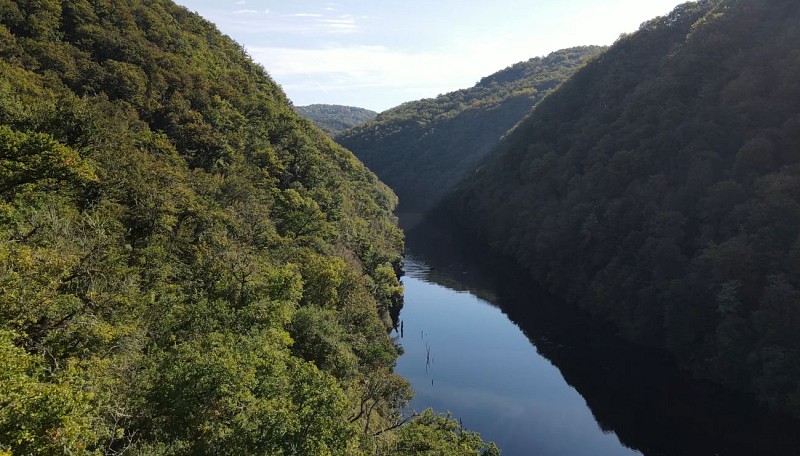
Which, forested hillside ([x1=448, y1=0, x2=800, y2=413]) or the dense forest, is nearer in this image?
the dense forest

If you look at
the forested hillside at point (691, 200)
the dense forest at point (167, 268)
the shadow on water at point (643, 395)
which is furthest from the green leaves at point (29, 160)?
the forested hillside at point (691, 200)

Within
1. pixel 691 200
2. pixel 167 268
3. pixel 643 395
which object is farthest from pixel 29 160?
pixel 691 200

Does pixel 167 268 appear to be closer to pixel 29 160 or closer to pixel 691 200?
pixel 29 160

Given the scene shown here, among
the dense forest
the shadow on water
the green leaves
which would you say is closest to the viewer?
the dense forest

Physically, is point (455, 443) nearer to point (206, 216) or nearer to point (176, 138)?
point (206, 216)

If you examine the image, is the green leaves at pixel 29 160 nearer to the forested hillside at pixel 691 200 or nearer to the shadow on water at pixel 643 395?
the shadow on water at pixel 643 395

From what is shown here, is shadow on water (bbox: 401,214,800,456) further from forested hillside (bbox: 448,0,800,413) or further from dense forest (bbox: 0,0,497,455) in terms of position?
dense forest (bbox: 0,0,497,455)

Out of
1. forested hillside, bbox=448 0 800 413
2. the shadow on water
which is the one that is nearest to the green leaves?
the shadow on water
